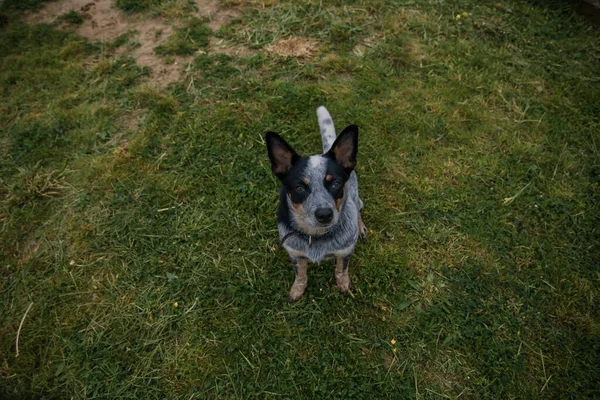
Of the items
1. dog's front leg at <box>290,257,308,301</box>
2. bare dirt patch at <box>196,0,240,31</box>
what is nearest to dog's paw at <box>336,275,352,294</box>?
dog's front leg at <box>290,257,308,301</box>

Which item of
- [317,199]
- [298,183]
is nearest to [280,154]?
[298,183]

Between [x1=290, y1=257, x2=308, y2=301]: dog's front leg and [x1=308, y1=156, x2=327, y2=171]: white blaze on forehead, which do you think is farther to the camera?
[x1=290, y1=257, x2=308, y2=301]: dog's front leg

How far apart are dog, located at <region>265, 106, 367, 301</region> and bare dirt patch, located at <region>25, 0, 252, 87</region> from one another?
11.3 feet

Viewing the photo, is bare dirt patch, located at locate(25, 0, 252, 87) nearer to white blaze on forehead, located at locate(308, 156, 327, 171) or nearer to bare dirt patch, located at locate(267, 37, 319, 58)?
bare dirt patch, located at locate(267, 37, 319, 58)

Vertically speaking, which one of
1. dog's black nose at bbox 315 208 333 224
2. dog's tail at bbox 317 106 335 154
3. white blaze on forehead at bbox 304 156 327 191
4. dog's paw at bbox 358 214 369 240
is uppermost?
white blaze on forehead at bbox 304 156 327 191

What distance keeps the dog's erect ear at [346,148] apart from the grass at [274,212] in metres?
1.31

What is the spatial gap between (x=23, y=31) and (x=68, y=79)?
1.68 metres

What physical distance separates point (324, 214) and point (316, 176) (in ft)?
1.11

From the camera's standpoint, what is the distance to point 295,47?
222 inches

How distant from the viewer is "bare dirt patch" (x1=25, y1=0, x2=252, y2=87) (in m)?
5.56

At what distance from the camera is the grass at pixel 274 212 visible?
329 centimetres

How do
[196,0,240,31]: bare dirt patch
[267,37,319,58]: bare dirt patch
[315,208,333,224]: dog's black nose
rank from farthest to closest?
[196,0,240,31]: bare dirt patch → [267,37,319,58]: bare dirt patch → [315,208,333,224]: dog's black nose

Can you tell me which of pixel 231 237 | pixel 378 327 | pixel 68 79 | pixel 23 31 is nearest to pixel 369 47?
pixel 231 237

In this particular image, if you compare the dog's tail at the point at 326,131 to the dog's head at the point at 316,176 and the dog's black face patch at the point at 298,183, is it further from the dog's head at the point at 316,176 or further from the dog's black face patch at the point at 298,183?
the dog's black face patch at the point at 298,183
